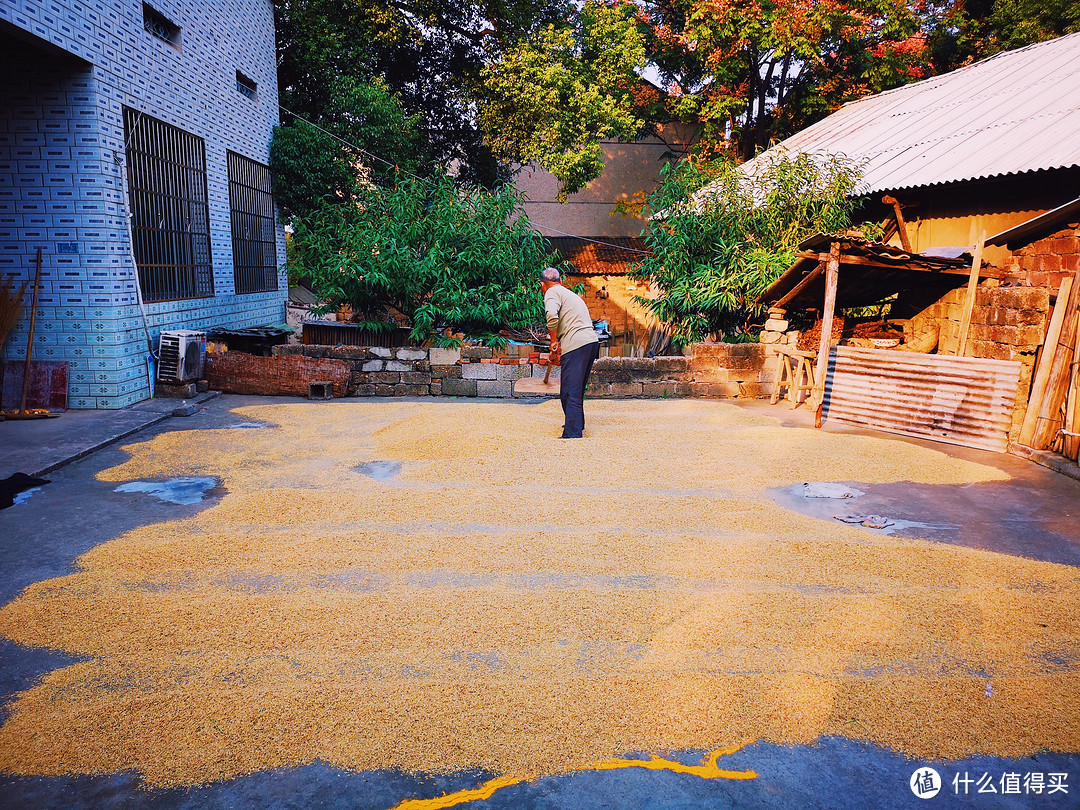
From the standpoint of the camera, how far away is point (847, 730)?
2689 mm

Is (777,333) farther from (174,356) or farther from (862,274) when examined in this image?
(174,356)

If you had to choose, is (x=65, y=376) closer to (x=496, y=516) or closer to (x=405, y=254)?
(x=405, y=254)

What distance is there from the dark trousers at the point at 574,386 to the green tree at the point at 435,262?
8.75 feet

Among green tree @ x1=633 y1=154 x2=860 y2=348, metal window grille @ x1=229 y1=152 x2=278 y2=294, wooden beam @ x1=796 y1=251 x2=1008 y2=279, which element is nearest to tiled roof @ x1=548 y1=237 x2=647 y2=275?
metal window grille @ x1=229 y1=152 x2=278 y2=294

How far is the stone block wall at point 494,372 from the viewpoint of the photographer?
9.65 m

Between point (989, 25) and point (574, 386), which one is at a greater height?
point (989, 25)

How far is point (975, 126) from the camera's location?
10805mm

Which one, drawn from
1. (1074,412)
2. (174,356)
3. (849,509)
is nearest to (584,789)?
(849,509)

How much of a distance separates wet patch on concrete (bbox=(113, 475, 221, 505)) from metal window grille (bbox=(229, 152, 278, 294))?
7112mm

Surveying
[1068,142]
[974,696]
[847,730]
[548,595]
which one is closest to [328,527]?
[548,595]

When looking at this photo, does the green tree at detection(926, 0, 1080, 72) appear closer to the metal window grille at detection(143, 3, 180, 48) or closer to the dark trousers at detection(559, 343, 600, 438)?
A: the dark trousers at detection(559, 343, 600, 438)

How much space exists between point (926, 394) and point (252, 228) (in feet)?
35.9

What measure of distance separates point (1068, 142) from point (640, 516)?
7.32 m

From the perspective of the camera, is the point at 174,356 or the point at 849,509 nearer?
the point at 849,509
